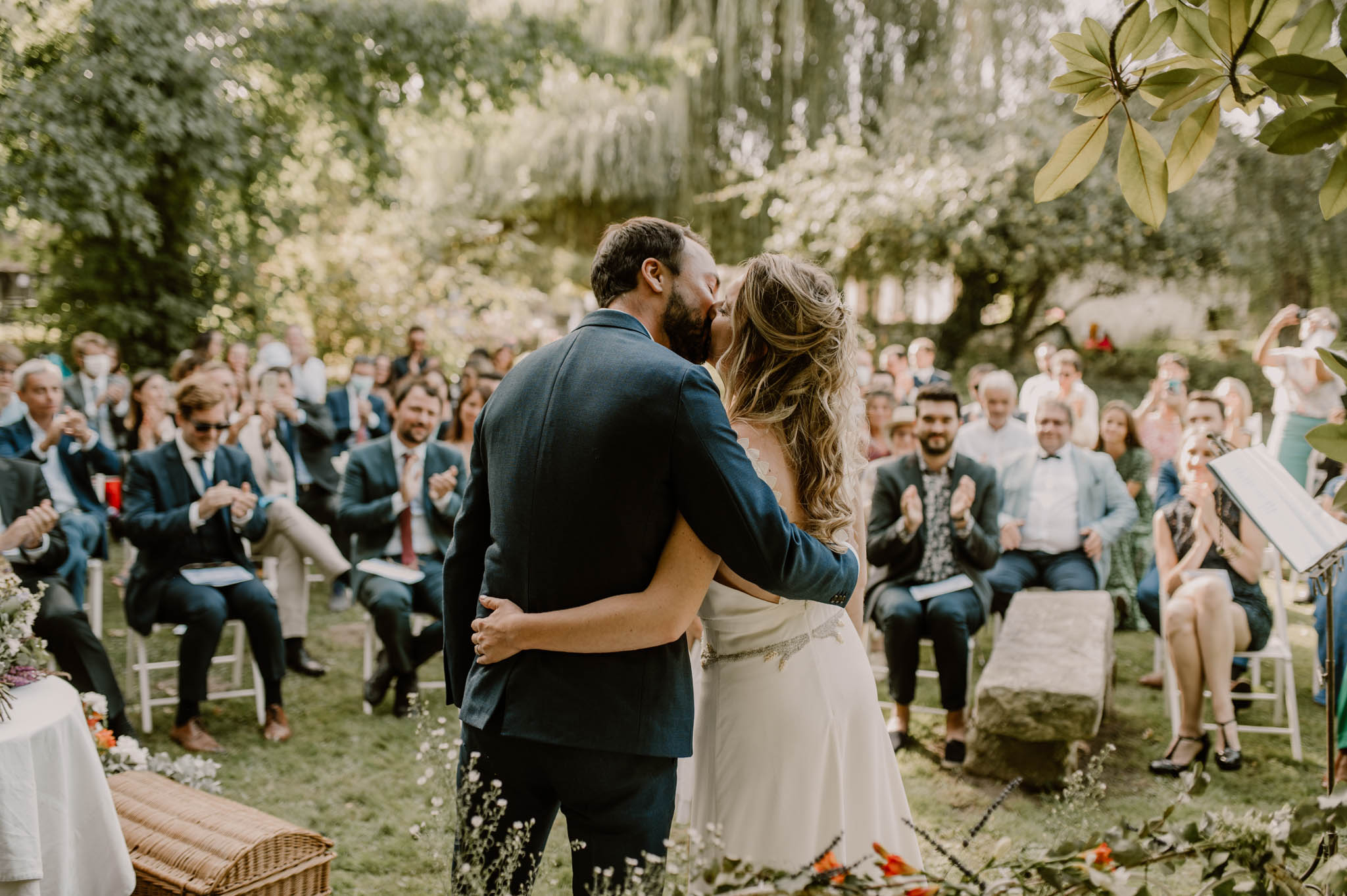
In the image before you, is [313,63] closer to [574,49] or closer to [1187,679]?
[574,49]

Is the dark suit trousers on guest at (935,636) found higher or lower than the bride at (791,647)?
lower

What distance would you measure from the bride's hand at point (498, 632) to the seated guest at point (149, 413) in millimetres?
5785

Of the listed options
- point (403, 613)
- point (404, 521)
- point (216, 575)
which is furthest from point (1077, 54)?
point (404, 521)

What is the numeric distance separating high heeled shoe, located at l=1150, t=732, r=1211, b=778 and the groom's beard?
371 centimetres

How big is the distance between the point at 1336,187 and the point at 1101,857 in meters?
0.86

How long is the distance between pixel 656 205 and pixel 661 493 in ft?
54.3

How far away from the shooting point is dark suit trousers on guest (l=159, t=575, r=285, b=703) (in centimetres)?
494

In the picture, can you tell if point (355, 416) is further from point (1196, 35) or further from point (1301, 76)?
point (1301, 76)

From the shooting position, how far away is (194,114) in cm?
1016

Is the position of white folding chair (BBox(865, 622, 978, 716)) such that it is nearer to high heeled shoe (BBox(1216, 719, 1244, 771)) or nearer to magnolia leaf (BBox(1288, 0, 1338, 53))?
high heeled shoe (BBox(1216, 719, 1244, 771))

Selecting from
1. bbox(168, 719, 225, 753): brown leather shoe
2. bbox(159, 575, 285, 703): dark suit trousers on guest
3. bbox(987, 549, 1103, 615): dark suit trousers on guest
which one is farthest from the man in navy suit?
bbox(987, 549, 1103, 615): dark suit trousers on guest

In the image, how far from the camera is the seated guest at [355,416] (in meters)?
8.77

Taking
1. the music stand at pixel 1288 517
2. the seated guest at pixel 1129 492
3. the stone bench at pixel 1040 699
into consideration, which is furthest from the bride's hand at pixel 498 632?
the seated guest at pixel 1129 492

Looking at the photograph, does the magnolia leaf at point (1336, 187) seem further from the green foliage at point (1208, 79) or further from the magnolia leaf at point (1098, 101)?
the magnolia leaf at point (1098, 101)
